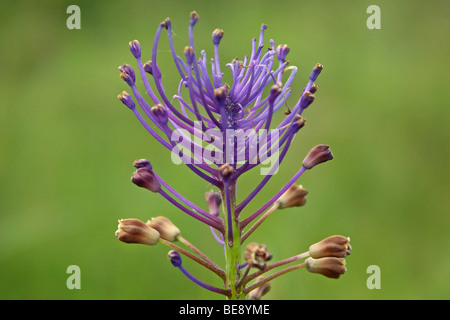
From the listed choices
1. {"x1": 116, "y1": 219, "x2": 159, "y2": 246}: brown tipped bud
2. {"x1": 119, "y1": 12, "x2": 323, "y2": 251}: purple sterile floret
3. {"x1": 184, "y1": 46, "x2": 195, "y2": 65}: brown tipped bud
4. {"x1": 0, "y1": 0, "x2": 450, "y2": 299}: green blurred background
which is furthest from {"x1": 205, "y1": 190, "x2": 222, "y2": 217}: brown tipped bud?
{"x1": 0, "y1": 0, "x2": 450, "y2": 299}: green blurred background

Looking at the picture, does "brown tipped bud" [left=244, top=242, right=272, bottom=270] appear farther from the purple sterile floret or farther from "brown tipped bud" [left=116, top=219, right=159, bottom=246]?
"brown tipped bud" [left=116, top=219, right=159, bottom=246]

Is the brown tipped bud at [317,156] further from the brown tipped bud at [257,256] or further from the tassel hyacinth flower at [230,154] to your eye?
the brown tipped bud at [257,256]

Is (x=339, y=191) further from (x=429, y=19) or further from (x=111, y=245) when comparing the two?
(x=429, y=19)

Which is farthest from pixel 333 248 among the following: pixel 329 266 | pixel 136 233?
pixel 136 233

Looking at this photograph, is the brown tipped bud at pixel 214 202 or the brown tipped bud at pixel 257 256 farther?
the brown tipped bud at pixel 214 202

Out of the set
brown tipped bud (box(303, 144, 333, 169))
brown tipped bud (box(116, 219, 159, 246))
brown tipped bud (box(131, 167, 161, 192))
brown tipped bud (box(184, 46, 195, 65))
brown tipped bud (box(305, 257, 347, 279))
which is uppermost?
brown tipped bud (box(184, 46, 195, 65))

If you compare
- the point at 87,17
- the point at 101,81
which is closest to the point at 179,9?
the point at 87,17

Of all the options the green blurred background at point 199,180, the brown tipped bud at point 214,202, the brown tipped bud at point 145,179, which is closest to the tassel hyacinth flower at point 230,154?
the brown tipped bud at point 145,179
